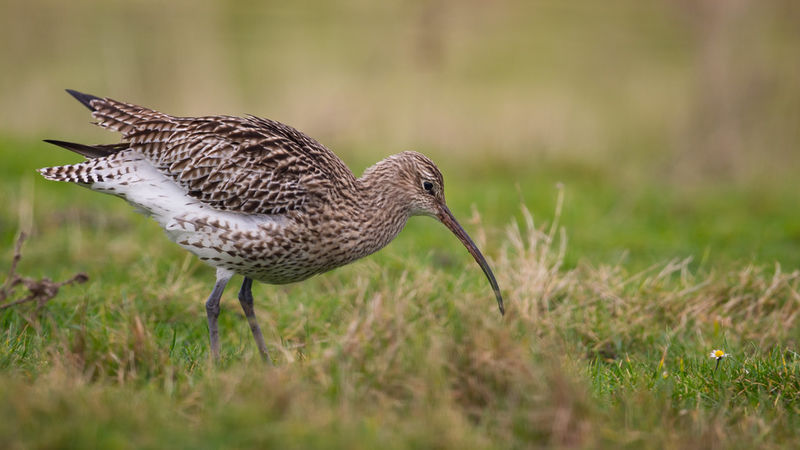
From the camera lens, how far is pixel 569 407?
3.90 m

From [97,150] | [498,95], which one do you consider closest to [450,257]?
[97,150]

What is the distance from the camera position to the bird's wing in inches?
221

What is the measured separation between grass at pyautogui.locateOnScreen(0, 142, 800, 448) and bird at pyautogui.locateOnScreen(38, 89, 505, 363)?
52cm

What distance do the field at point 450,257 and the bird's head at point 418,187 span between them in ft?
1.47

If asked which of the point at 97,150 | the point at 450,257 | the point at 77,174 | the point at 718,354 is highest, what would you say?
the point at 97,150

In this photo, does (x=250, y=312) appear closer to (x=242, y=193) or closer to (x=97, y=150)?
(x=242, y=193)

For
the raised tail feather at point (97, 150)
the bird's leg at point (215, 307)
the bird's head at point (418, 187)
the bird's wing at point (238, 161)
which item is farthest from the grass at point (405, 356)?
the raised tail feather at point (97, 150)

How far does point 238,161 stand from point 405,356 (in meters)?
2.15

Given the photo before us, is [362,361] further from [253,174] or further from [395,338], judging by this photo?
[253,174]

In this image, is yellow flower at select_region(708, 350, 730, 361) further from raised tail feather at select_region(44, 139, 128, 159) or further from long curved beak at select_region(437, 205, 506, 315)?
raised tail feather at select_region(44, 139, 128, 159)

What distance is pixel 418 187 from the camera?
624cm

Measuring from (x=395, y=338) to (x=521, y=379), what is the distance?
66cm

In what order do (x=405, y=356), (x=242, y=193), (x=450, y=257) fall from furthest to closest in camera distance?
(x=450, y=257) < (x=242, y=193) < (x=405, y=356)

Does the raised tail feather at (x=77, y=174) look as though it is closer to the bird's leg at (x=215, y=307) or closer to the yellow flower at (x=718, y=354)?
the bird's leg at (x=215, y=307)
